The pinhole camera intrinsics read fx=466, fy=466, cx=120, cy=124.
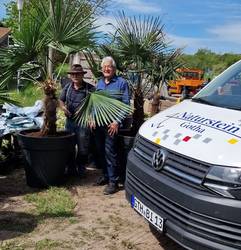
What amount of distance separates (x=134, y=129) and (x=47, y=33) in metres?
1.77

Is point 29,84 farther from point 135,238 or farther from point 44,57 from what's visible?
point 135,238

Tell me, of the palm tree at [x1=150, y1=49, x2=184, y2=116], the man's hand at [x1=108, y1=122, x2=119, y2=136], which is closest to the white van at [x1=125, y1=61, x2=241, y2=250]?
the man's hand at [x1=108, y1=122, x2=119, y2=136]

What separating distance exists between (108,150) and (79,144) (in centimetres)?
67

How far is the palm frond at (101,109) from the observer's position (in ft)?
18.6

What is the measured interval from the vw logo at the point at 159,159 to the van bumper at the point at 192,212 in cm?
6

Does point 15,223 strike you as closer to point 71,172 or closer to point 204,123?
point 71,172

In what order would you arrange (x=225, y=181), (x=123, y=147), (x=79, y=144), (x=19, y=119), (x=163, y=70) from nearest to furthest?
(x=225, y=181) < (x=123, y=147) < (x=79, y=144) < (x=19, y=119) < (x=163, y=70)

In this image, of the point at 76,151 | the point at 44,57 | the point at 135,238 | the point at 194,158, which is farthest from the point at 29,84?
the point at 194,158

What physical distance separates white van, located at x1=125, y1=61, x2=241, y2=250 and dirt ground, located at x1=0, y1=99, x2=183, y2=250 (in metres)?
0.50

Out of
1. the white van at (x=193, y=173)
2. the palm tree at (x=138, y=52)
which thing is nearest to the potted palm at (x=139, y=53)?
the palm tree at (x=138, y=52)

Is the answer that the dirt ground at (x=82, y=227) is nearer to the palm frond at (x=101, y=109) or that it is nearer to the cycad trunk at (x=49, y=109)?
the cycad trunk at (x=49, y=109)

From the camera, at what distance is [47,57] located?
236 inches

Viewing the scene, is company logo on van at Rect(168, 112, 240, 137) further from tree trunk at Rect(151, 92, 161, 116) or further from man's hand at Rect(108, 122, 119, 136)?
tree trunk at Rect(151, 92, 161, 116)

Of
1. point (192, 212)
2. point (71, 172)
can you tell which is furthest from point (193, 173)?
point (71, 172)
